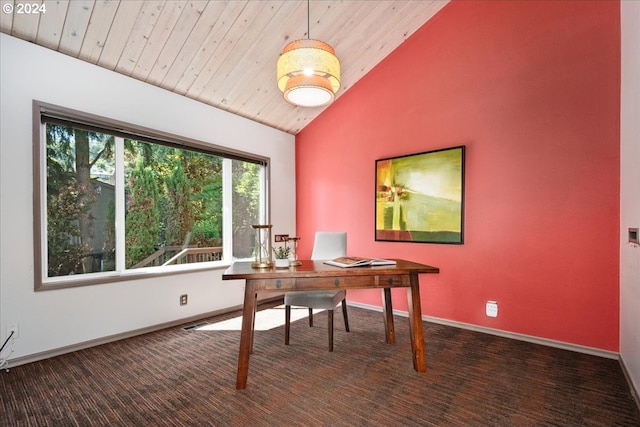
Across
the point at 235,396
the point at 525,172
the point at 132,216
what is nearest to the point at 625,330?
the point at 525,172

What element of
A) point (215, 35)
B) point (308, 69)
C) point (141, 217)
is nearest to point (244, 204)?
point (141, 217)

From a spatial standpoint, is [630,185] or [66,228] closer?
[630,185]

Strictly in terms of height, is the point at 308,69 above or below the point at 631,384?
above

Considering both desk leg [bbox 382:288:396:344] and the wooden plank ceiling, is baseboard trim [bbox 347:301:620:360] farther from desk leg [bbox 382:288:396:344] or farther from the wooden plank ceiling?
the wooden plank ceiling

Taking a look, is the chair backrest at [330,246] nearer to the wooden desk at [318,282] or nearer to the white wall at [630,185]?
the wooden desk at [318,282]

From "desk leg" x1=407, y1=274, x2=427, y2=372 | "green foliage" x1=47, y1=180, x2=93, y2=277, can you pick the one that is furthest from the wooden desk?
"green foliage" x1=47, y1=180, x2=93, y2=277

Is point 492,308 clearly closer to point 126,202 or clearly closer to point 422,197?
point 422,197

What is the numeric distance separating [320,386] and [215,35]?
A: 3.01m

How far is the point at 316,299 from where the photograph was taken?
266 centimetres

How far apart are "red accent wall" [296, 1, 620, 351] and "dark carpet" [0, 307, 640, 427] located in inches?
18.3

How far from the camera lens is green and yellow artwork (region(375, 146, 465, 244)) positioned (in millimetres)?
3201

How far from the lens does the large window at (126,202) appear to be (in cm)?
262

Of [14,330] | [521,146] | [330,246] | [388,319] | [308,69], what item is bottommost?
[388,319]

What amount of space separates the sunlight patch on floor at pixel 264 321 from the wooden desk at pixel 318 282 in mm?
1183
